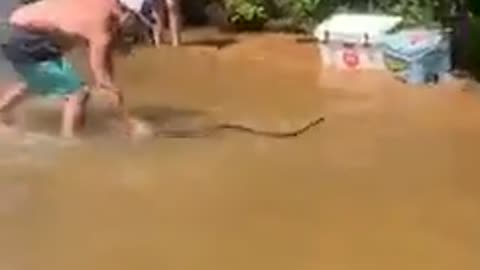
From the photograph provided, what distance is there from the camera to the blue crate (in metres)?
7.58

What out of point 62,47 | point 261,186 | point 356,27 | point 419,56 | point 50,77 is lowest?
point 261,186

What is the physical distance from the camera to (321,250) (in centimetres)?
507

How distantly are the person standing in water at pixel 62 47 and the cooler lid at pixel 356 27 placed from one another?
161cm

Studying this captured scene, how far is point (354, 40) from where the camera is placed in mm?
7883

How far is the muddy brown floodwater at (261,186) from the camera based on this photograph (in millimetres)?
5062

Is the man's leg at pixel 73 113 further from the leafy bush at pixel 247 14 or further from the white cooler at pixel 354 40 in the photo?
the leafy bush at pixel 247 14

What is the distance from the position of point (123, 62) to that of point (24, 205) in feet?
8.76

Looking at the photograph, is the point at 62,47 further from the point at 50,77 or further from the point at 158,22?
the point at 158,22

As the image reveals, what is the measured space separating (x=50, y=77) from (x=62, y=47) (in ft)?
0.49

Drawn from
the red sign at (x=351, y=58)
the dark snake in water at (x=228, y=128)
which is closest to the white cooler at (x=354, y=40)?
the red sign at (x=351, y=58)

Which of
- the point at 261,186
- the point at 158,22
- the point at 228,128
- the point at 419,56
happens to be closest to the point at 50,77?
the point at 228,128

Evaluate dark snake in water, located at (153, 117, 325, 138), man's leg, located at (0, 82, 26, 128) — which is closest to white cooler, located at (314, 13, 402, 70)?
dark snake in water, located at (153, 117, 325, 138)

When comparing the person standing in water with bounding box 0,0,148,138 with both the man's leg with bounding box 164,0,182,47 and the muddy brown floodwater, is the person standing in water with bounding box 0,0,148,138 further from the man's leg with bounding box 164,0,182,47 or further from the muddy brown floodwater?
the man's leg with bounding box 164,0,182,47

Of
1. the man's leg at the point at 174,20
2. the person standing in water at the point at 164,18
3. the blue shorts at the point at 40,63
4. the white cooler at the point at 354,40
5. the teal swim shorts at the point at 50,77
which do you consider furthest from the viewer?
the man's leg at the point at 174,20
